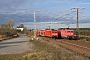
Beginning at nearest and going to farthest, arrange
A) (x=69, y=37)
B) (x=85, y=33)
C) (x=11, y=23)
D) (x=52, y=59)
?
(x=52, y=59), (x=69, y=37), (x=85, y=33), (x=11, y=23)

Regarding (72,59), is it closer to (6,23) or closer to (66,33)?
(66,33)

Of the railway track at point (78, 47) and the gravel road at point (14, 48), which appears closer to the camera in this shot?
the railway track at point (78, 47)

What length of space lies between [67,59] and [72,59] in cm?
31

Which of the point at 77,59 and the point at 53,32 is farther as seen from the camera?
the point at 53,32

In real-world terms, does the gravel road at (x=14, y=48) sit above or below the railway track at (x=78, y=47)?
below

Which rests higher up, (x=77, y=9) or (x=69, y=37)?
(x=77, y=9)

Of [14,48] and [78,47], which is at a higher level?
[78,47]

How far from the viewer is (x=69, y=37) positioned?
196 ft

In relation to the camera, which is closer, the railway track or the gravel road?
the railway track

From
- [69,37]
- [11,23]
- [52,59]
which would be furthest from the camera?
[11,23]

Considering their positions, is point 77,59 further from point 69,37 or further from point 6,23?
point 6,23

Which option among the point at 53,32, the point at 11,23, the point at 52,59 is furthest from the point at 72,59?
the point at 11,23

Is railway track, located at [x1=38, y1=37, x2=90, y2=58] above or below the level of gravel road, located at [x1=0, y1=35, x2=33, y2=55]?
above

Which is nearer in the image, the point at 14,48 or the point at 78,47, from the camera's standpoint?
the point at 78,47
